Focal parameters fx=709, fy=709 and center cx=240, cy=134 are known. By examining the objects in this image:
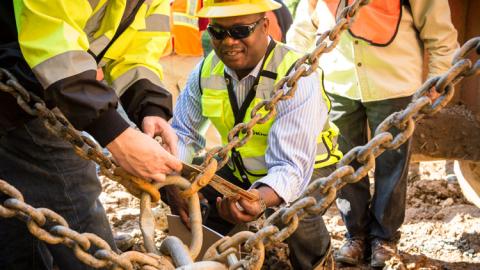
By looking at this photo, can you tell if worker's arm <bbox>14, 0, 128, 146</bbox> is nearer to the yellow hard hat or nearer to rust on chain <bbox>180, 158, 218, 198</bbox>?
rust on chain <bbox>180, 158, 218, 198</bbox>

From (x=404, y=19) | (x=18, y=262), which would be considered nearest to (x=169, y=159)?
(x=18, y=262)

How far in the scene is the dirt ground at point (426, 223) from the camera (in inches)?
158

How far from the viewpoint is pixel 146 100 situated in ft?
8.29

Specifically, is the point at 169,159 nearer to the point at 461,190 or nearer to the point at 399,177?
the point at 399,177

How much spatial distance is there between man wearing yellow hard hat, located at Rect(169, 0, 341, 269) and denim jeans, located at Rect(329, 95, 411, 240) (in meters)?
0.44

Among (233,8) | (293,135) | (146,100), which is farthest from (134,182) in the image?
(233,8)

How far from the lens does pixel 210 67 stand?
3.42 meters

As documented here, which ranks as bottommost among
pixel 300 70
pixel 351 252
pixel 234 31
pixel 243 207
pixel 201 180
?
pixel 351 252

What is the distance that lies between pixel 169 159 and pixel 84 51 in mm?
393

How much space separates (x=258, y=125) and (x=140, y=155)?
4.24 feet

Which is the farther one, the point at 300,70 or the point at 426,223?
the point at 426,223

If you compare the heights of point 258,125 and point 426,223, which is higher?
point 258,125

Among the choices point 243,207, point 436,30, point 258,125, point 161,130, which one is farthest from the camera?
point 436,30

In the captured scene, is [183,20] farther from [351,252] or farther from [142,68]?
[142,68]
